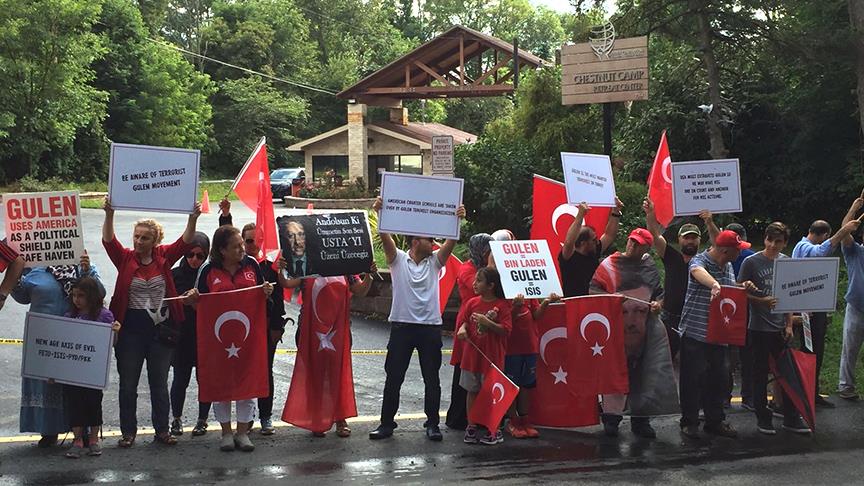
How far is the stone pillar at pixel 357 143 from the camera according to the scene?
1609 inches

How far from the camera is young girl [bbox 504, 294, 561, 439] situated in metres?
7.30

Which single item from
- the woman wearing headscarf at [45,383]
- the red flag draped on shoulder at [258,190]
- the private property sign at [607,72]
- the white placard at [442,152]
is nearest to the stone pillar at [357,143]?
the white placard at [442,152]

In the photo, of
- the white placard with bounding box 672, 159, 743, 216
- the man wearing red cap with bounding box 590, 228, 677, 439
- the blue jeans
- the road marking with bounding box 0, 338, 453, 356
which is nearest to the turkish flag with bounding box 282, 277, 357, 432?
the blue jeans

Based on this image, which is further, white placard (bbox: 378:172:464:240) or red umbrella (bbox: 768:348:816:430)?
red umbrella (bbox: 768:348:816:430)

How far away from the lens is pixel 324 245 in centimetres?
709

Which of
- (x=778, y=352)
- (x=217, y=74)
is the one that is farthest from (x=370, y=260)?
Result: (x=217, y=74)

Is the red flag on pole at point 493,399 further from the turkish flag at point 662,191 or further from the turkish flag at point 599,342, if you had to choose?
the turkish flag at point 662,191

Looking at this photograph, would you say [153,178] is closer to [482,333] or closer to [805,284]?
[482,333]

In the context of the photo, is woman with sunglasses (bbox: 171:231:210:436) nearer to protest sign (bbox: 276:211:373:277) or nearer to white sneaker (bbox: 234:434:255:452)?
white sneaker (bbox: 234:434:255:452)

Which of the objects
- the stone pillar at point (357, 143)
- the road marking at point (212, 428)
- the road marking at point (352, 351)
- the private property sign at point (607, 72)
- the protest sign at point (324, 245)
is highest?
the stone pillar at point (357, 143)

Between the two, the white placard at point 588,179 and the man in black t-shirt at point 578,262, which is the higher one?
the white placard at point 588,179

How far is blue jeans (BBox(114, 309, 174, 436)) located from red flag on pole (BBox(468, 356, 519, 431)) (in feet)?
7.63

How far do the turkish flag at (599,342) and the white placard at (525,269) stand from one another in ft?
1.30

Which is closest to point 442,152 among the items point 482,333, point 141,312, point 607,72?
point 607,72
